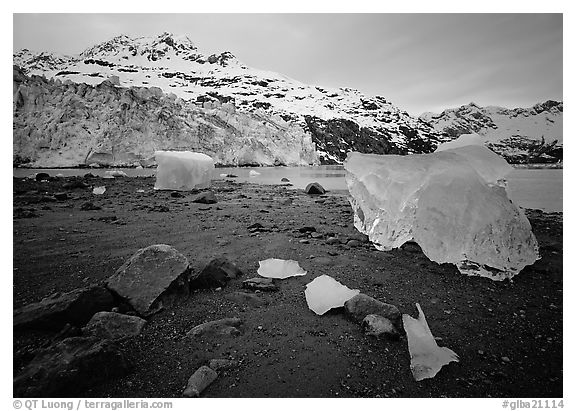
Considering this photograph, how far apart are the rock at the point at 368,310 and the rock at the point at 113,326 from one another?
39.1 inches

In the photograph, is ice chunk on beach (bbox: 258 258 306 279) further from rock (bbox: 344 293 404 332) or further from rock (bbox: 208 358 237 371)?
rock (bbox: 208 358 237 371)

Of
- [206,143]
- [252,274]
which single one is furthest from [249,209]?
[206,143]

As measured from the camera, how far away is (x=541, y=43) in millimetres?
1899

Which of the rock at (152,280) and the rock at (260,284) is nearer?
the rock at (152,280)

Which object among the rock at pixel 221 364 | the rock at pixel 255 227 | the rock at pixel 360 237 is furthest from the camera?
the rock at pixel 255 227

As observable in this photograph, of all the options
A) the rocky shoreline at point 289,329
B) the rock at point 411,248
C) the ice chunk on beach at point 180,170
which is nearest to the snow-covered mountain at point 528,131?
the rocky shoreline at point 289,329

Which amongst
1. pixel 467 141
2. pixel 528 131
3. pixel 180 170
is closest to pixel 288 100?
pixel 528 131

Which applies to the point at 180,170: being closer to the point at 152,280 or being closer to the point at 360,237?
the point at 360,237

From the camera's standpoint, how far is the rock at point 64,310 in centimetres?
138

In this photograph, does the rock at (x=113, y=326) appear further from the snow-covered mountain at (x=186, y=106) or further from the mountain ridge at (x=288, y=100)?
the mountain ridge at (x=288, y=100)

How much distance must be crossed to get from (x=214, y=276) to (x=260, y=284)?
0.92 ft

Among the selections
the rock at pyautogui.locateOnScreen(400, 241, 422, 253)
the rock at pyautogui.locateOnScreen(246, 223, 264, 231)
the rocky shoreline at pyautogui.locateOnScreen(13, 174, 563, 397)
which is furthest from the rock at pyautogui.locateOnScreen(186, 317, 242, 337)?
the rock at pyautogui.locateOnScreen(246, 223, 264, 231)

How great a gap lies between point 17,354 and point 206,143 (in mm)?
21214
